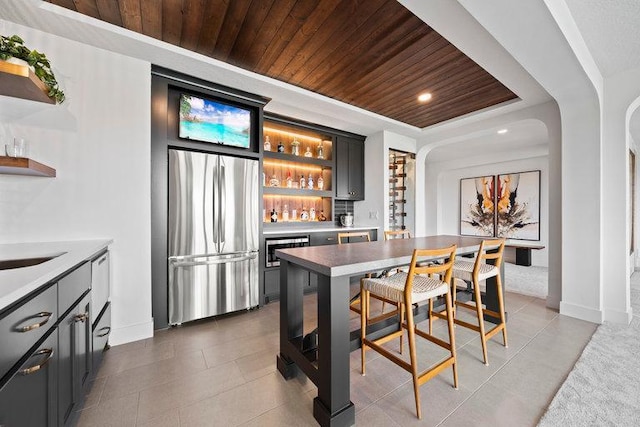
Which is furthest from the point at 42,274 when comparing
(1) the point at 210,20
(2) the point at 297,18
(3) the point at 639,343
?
(3) the point at 639,343

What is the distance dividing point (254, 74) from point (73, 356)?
2.73 meters

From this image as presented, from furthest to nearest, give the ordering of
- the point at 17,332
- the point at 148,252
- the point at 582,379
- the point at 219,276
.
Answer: the point at 219,276, the point at 148,252, the point at 582,379, the point at 17,332

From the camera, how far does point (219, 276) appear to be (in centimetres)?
290

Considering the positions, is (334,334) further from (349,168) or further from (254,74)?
(349,168)

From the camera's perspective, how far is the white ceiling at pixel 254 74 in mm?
1875

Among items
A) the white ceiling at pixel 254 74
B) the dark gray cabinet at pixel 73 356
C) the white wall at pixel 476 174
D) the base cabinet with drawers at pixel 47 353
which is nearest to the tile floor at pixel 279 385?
the dark gray cabinet at pixel 73 356

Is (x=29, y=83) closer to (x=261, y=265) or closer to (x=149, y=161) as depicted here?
(x=149, y=161)

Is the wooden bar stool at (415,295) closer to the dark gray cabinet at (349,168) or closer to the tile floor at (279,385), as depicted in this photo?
the tile floor at (279,385)

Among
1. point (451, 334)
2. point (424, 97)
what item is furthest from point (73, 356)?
point (424, 97)

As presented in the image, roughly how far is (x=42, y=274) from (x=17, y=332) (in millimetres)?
248

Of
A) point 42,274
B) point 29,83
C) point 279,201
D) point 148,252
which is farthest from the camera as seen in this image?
point 279,201

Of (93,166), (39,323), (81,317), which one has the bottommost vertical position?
(81,317)

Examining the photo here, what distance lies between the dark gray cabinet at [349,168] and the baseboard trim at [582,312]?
10.3 ft

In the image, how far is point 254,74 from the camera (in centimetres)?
277
